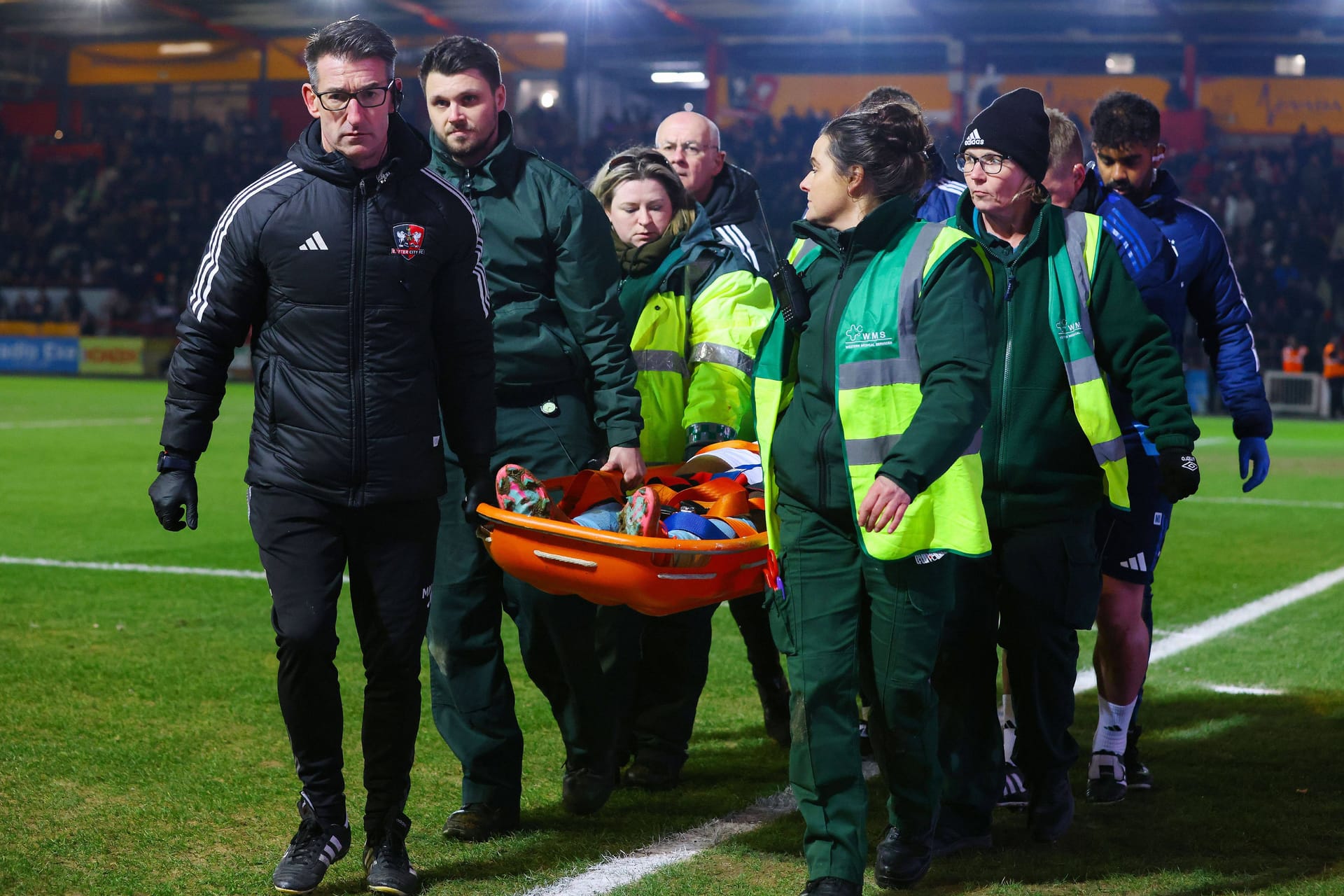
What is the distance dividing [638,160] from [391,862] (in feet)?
7.76

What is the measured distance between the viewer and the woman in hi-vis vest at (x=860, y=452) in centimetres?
346

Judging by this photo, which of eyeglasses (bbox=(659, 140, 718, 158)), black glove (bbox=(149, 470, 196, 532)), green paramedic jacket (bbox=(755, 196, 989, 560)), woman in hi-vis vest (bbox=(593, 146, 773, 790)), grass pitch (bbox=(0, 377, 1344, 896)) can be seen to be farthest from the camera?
eyeglasses (bbox=(659, 140, 718, 158))

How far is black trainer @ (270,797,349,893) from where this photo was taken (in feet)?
12.1

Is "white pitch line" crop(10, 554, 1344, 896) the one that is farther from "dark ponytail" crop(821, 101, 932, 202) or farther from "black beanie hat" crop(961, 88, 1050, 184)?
"black beanie hat" crop(961, 88, 1050, 184)

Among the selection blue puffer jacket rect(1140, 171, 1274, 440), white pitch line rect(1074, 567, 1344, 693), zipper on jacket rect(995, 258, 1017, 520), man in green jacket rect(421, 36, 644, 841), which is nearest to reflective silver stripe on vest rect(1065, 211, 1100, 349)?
zipper on jacket rect(995, 258, 1017, 520)

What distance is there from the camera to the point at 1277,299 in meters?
28.8

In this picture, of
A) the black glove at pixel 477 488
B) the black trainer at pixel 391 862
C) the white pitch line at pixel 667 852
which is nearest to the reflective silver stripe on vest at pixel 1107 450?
the white pitch line at pixel 667 852

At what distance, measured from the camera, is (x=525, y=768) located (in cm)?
500

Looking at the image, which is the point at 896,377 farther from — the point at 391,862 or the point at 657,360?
→ the point at 391,862

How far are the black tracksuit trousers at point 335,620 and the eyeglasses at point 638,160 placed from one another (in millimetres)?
1551

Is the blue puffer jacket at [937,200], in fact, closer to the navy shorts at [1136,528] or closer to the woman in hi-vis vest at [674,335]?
the woman in hi-vis vest at [674,335]

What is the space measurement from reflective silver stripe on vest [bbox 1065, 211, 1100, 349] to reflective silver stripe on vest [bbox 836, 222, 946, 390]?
75 cm

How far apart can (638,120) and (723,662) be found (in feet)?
108

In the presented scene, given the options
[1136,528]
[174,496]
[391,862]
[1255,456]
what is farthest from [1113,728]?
[174,496]
